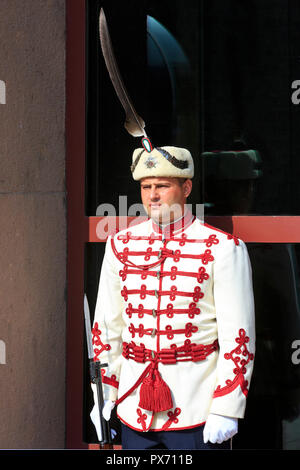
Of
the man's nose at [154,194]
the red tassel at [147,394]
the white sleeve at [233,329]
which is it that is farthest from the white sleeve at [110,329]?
the white sleeve at [233,329]

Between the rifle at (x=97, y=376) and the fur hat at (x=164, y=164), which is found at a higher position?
the fur hat at (x=164, y=164)

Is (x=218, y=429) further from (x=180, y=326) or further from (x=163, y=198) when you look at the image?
(x=163, y=198)

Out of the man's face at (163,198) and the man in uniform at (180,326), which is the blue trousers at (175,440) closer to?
the man in uniform at (180,326)

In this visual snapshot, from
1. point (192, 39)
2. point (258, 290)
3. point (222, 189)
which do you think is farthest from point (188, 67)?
point (258, 290)

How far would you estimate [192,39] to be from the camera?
4.07 metres

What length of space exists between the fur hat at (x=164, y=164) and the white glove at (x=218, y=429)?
1.08 m

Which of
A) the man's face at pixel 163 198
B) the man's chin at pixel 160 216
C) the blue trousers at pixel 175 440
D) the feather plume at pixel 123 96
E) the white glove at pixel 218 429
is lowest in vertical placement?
the blue trousers at pixel 175 440

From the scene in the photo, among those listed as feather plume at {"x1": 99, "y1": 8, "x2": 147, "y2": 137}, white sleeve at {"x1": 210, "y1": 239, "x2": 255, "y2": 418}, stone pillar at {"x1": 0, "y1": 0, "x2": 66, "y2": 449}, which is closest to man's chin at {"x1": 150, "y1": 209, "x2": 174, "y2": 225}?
white sleeve at {"x1": 210, "y1": 239, "x2": 255, "y2": 418}

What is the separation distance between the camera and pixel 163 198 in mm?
3352

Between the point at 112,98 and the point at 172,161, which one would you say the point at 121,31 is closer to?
the point at 112,98

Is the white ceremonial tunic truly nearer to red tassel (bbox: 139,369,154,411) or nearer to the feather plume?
red tassel (bbox: 139,369,154,411)

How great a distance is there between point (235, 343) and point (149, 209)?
0.71 meters

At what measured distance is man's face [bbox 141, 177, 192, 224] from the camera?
3.35 metres

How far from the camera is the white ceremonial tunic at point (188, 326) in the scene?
3240 mm
